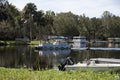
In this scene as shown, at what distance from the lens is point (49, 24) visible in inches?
5482

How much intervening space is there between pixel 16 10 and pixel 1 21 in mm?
24049

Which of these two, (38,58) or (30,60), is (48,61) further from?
(38,58)

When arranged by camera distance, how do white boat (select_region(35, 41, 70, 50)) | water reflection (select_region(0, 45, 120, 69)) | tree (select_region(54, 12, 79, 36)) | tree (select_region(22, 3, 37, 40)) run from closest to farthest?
water reflection (select_region(0, 45, 120, 69)), white boat (select_region(35, 41, 70, 50)), tree (select_region(22, 3, 37, 40)), tree (select_region(54, 12, 79, 36))

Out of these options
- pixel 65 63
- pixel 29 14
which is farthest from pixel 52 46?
pixel 65 63

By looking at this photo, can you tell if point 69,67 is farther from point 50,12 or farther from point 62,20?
point 50,12

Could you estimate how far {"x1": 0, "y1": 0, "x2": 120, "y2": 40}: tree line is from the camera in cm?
11562

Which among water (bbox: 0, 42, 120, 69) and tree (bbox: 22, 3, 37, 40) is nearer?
water (bbox: 0, 42, 120, 69)

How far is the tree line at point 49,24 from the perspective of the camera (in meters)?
116

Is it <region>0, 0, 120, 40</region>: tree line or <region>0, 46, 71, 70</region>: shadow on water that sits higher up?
<region>0, 0, 120, 40</region>: tree line

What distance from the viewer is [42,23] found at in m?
A: 133

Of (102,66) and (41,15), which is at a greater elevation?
(41,15)

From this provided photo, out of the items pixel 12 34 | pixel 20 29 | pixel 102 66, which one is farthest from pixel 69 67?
pixel 20 29

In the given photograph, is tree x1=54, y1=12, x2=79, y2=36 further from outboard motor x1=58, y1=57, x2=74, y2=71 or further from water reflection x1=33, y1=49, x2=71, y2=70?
outboard motor x1=58, y1=57, x2=74, y2=71

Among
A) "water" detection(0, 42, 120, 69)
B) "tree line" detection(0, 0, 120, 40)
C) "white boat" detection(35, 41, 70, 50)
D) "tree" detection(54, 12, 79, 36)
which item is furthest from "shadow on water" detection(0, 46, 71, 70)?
"tree" detection(54, 12, 79, 36)
